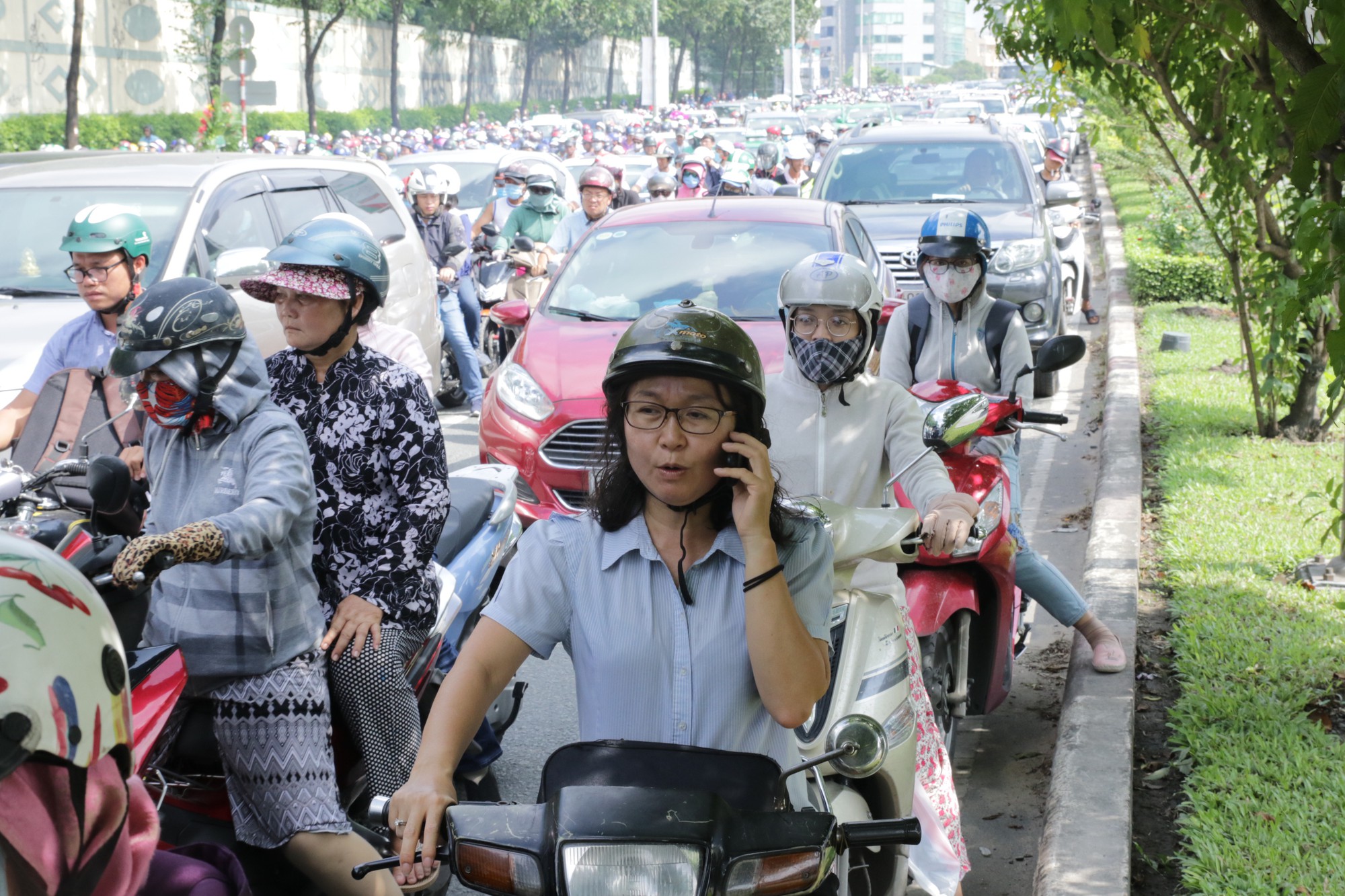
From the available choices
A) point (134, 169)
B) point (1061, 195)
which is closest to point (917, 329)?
point (134, 169)

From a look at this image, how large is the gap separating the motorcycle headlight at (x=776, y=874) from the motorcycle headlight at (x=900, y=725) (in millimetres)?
1293

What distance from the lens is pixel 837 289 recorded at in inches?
153

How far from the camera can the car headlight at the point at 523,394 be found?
7020 millimetres

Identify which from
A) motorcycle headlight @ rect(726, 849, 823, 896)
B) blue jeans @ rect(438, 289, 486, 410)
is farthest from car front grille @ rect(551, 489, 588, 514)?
motorcycle headlight @ rect(726, 849, 823, 896)

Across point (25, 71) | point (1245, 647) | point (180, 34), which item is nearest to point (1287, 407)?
point (1245, 647)

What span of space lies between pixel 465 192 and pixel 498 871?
15.6 m

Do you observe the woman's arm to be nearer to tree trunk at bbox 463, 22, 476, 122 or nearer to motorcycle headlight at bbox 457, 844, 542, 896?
motorcycle headlight at bbox 457, 844, 542, 896

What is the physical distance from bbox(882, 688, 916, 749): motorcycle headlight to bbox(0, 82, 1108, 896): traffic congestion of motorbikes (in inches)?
0.8

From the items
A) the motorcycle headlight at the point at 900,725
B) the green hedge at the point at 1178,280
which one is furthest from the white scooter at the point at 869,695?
the green hedge at the point at 1178,280

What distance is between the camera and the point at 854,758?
3119 mm

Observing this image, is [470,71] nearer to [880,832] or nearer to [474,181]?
[474,181]

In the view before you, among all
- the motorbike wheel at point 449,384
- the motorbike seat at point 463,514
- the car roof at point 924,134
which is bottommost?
the motorbike wheel at point 449,384

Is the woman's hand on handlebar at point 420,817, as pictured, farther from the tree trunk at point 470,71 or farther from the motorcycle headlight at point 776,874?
the tree trunk at point 470,71

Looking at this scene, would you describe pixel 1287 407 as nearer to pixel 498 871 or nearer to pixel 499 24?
pixel 498 871
